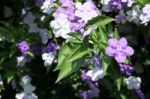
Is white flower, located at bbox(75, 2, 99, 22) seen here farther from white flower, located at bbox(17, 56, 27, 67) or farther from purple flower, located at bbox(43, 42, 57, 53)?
white flower, located at bbox(17, 56, 27, 67)

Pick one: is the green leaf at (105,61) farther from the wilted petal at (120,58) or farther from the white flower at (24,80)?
the white flower at (24,80)

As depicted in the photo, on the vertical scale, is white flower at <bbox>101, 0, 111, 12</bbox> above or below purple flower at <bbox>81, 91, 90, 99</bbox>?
above

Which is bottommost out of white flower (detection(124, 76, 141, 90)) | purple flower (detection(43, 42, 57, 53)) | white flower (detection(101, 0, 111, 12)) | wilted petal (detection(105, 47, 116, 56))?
white flower (detection(124, 76, 141, 90))

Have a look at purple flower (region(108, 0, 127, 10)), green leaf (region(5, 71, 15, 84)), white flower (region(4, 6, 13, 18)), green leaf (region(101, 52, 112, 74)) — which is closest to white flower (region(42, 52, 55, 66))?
green leaf (region(5, 71, 15, 84))

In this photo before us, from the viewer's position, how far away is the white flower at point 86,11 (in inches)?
99.0

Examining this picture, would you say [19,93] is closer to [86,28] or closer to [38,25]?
[38,25]

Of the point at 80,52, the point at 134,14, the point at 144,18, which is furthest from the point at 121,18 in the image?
the point at 80,52

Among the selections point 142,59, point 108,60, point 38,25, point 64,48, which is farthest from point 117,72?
point 38,25

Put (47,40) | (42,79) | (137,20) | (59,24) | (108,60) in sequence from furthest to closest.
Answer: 1. (42,79)
2. (47,40)
3. (137,20)
4. (59,24)
5. (108,60)

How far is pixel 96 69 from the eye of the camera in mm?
2580

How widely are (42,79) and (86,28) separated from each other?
1.01 m

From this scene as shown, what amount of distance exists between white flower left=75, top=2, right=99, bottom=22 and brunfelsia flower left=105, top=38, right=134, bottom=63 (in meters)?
0.18

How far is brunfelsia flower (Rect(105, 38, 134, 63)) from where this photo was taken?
2.36 meters

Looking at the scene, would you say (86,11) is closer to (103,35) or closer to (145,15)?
(103,35)
